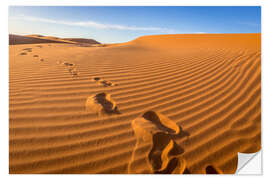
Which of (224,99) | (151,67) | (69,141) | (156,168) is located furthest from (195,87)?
(69,141)

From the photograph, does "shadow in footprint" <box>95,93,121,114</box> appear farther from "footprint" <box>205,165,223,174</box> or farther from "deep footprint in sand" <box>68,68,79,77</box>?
"footprint" <box>205,165,223,174</box>

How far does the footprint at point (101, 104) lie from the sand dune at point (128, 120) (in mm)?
12

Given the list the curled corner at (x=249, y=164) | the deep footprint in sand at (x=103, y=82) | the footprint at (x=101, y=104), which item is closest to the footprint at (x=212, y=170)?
the curled corner at (x=249, y=164)

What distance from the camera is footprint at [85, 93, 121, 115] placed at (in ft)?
5.61

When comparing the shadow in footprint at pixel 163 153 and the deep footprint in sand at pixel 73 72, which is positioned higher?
the deep footprint in sand at pixel 73 72

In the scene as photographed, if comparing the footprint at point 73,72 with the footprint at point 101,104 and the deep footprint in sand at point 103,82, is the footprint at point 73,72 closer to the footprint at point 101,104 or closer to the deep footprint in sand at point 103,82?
the deep footprint in sand at point 103,82

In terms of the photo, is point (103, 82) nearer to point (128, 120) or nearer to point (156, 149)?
point (128, 120)

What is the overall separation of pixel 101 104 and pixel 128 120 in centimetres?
42

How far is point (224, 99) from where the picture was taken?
205 cm

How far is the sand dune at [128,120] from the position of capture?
4.35ft

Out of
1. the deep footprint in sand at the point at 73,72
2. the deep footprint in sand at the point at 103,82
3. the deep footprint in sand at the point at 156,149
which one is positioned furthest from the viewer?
the deep footprint in sand at the point at 73,72

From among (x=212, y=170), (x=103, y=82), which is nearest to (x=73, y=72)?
(x=103, y=82)

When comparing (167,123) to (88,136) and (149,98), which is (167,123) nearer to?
(149,98)
